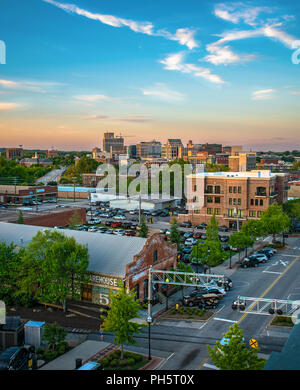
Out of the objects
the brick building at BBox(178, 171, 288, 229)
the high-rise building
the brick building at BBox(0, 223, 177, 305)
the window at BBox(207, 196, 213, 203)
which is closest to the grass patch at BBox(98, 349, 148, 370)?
the brick building at BBox(0, 223, 177, 305)

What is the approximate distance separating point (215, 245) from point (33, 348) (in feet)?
74.2

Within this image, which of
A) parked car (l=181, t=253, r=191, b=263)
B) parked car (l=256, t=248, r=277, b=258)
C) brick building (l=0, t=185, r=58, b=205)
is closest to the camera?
parked car (l=181, t=253, r=191, b=263)

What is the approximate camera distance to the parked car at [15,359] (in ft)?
67.3

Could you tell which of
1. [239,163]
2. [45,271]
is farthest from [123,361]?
[239,163]

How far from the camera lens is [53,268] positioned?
2984 cm

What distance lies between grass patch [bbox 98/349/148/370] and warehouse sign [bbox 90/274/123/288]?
25.1 ft

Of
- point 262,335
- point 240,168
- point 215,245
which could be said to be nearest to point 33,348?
point 262,335

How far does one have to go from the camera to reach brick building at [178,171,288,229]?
66.1m

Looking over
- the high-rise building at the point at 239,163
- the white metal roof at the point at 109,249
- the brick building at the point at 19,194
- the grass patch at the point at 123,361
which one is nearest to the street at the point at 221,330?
the grass patch at the point at 123,361

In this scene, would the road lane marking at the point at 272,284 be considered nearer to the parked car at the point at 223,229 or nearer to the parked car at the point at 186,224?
the parked car at the point at 223,229

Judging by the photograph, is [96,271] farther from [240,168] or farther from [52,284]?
[240,168]

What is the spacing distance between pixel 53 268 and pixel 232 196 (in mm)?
44006

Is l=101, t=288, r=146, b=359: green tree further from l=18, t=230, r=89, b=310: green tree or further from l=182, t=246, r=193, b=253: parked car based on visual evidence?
l=182, t=246, r=193, b=253: parked car

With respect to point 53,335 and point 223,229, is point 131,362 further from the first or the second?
point 223,229
